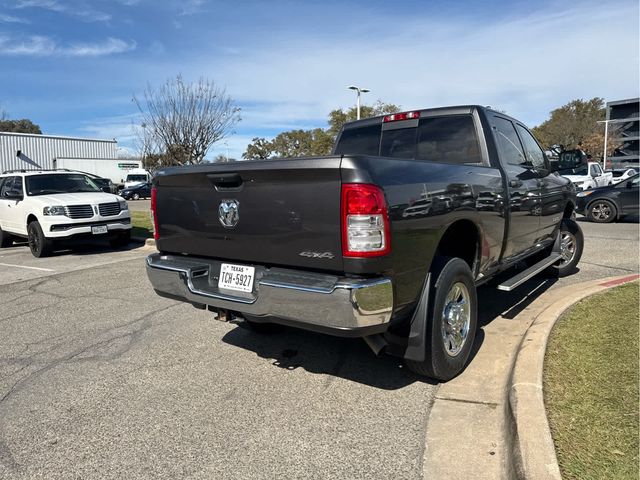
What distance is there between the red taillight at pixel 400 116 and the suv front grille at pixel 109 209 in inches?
298

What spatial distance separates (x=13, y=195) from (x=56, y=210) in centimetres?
206

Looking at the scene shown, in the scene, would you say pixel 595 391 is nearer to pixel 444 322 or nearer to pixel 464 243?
pixel 444 322

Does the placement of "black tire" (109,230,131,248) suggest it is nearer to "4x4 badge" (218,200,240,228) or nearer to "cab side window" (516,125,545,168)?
"4x4 badge" (218,200,240,228)

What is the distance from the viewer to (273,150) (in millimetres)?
54375

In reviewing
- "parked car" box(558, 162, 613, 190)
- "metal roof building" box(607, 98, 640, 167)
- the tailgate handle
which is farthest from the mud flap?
"metal roof building" box(607, 98, 640, 167)

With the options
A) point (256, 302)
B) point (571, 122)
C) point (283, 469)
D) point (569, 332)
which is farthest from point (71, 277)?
point (571, 122)

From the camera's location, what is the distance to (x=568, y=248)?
6.96 m

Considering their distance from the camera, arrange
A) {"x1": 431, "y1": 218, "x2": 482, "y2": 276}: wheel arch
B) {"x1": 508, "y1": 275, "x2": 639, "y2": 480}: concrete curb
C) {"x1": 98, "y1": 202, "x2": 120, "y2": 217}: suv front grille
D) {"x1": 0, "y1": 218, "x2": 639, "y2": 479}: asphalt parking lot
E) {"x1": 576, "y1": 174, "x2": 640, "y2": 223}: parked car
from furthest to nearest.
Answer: {"x1": 576, "y1": 174, "x2": 640, "y2": 223}: parked car → {"x1": 98, "y1": 202, "x2": 120, "y2": 217}: suv front grille → {"x1": 431, "y1": 218, "x2": 482, "y2": 276}: wheel arch → {"x1": 0, "y1": 218, "x2": 639, "y2": 479}: asphalt parking lot → {"x1": 508, "y1": 275, "x2": 639, "y2": 480}: concrete curb

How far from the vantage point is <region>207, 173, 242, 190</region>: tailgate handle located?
3303 millimetres

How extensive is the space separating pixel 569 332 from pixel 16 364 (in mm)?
4828

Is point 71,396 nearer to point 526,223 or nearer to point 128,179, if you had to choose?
point 526,223

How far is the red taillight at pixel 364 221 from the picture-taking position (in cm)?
277

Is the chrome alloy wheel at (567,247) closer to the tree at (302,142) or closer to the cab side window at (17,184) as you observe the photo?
the cab side window at (17,184)

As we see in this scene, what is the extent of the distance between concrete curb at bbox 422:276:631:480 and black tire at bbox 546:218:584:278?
103 inches
